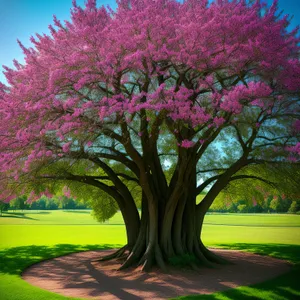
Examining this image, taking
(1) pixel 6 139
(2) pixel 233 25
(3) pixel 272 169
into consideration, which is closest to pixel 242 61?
(2) pixel 233 25

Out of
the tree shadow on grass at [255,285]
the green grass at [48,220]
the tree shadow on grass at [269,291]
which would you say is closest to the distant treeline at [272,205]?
the tree shadow on grass at [255,285]

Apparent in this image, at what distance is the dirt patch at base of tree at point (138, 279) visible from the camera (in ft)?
33.6

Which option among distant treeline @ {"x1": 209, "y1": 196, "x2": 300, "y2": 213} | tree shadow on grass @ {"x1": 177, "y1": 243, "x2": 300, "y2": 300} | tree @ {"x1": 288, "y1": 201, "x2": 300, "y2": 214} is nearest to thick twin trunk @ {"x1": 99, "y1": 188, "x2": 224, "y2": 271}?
tree shadow on grass @ {"x1": 177, "y1": 243, "x2": 300, "y2": 300}

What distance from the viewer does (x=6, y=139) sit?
11906 millimetres

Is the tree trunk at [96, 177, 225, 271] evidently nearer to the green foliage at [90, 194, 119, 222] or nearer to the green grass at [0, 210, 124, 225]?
the green foliage at [90, 194, 119, 222]

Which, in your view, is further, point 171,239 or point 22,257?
point 22,257

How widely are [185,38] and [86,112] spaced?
3890 millimetres

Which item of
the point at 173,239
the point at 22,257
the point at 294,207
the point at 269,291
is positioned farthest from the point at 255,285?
the point at 294,207

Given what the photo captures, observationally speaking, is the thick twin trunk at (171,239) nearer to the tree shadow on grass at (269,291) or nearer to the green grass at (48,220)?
the tree shadow on grass at (269,291)

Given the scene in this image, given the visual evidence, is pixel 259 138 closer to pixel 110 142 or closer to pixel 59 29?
pixel 110 142

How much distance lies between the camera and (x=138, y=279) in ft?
38.9

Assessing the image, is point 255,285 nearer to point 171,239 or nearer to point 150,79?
point 171,239

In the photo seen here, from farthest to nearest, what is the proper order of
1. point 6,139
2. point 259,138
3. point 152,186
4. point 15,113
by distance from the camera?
point 259,138
point 152,186
point 6,139
point 15,113

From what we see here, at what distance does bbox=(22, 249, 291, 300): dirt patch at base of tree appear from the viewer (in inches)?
403
